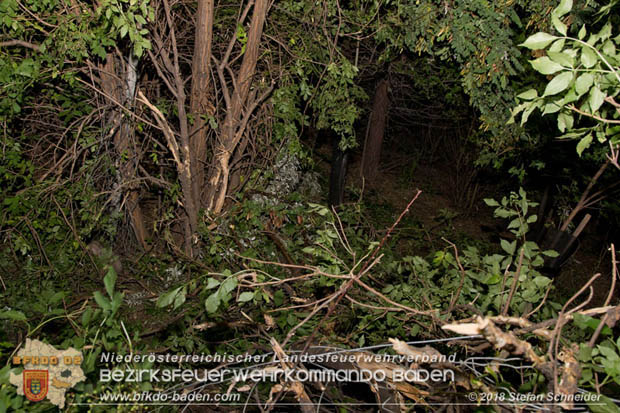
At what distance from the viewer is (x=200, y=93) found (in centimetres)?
468

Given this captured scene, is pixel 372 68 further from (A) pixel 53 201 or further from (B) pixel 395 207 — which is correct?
(A) pixel 53 201

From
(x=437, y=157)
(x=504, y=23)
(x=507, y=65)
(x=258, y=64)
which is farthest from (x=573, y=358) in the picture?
(x=437, y=157)

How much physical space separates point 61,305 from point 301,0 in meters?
3.93

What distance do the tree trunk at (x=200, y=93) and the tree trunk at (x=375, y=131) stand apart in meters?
5.85

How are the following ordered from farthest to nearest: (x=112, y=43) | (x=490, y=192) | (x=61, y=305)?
(x=490, y=192)
(x=61, y=305)
(x=112, y=43)

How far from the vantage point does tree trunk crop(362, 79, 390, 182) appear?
1013 centimetres

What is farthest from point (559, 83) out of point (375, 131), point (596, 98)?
point (375, 131)

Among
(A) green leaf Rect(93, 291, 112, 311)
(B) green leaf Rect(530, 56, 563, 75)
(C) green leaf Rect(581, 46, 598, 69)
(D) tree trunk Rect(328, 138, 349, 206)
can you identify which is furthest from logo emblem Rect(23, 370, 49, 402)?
(D) tree trunk Rect(328, 138, 349, 206)

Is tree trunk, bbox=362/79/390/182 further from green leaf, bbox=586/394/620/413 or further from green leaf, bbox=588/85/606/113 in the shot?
Result: green leaf, bbox=586/394/620/413

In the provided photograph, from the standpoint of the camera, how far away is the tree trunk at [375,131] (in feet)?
33.2

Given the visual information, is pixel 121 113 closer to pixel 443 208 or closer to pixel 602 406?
pixel 602 406

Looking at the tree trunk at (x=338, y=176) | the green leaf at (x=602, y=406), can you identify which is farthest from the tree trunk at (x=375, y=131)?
the green leaf at (x=602, y=406)

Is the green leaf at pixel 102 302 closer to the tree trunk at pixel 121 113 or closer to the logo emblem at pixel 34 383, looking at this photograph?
the logo emblem at pixel 34 383

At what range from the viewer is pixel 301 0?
16.6 feet
